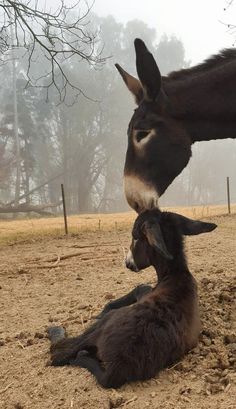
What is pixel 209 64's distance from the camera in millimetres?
4758

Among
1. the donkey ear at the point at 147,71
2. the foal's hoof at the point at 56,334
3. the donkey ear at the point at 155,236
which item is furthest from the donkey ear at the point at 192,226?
the foal's hoof at the point at 56,334

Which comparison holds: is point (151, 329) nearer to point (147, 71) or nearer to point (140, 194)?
point (140, 194)

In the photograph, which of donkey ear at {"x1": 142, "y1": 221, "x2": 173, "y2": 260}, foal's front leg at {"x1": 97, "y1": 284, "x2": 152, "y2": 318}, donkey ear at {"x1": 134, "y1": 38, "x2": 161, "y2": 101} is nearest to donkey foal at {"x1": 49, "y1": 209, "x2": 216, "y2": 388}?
donkey ear at {"x1": 142, "y1": 221, "x2": 173, "y2": 260}

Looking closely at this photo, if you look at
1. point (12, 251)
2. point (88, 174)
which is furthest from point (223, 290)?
point (88, 174)

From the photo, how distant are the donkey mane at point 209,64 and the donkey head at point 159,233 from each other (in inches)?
57.0

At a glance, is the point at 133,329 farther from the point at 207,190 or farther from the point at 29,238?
the point at 207,190

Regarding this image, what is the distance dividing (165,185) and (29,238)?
25.7 ft

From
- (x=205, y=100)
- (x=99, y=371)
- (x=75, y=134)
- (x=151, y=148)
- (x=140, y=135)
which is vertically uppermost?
(x=75, y=134)

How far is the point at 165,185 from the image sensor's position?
4500 mm

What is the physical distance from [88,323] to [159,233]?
3.87 feet

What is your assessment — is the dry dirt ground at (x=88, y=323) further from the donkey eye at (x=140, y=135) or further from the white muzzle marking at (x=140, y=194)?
the donkey eye at (x=140, y=135)

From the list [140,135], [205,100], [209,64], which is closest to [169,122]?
[140,135]

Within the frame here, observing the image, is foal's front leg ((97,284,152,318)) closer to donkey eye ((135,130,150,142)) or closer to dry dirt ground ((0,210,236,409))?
dry dirt ground ((0,210,236,409))

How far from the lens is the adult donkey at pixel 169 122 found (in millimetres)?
4324
